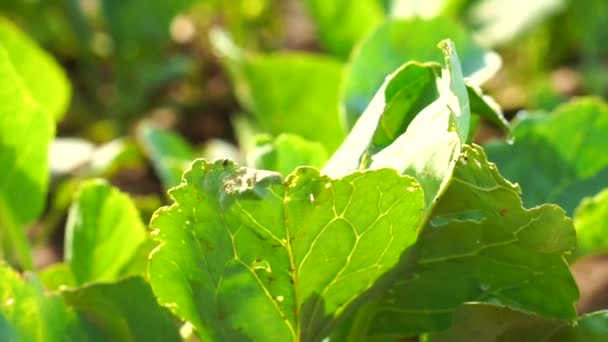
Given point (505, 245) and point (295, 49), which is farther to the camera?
point (295, 49)

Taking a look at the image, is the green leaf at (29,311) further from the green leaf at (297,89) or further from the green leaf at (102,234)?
the green leaf at (297,89)

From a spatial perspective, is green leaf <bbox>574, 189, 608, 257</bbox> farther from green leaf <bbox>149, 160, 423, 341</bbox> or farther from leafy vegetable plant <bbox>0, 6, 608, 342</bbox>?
green leaf <bbox>149, 160, 423, 341</bbox>

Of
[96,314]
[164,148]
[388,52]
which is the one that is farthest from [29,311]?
[164,148]

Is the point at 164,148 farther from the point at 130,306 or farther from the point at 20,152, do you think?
the point at 130,306

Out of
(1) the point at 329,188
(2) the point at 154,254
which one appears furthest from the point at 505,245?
(2) the point at 154,254

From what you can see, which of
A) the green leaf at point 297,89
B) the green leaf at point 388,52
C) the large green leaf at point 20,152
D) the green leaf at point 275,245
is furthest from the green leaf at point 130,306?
the green leaf at point 297,89

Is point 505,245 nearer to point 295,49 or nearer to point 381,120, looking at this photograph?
point 381,120

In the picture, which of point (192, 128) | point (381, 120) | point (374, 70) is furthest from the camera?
point (192, 128)
